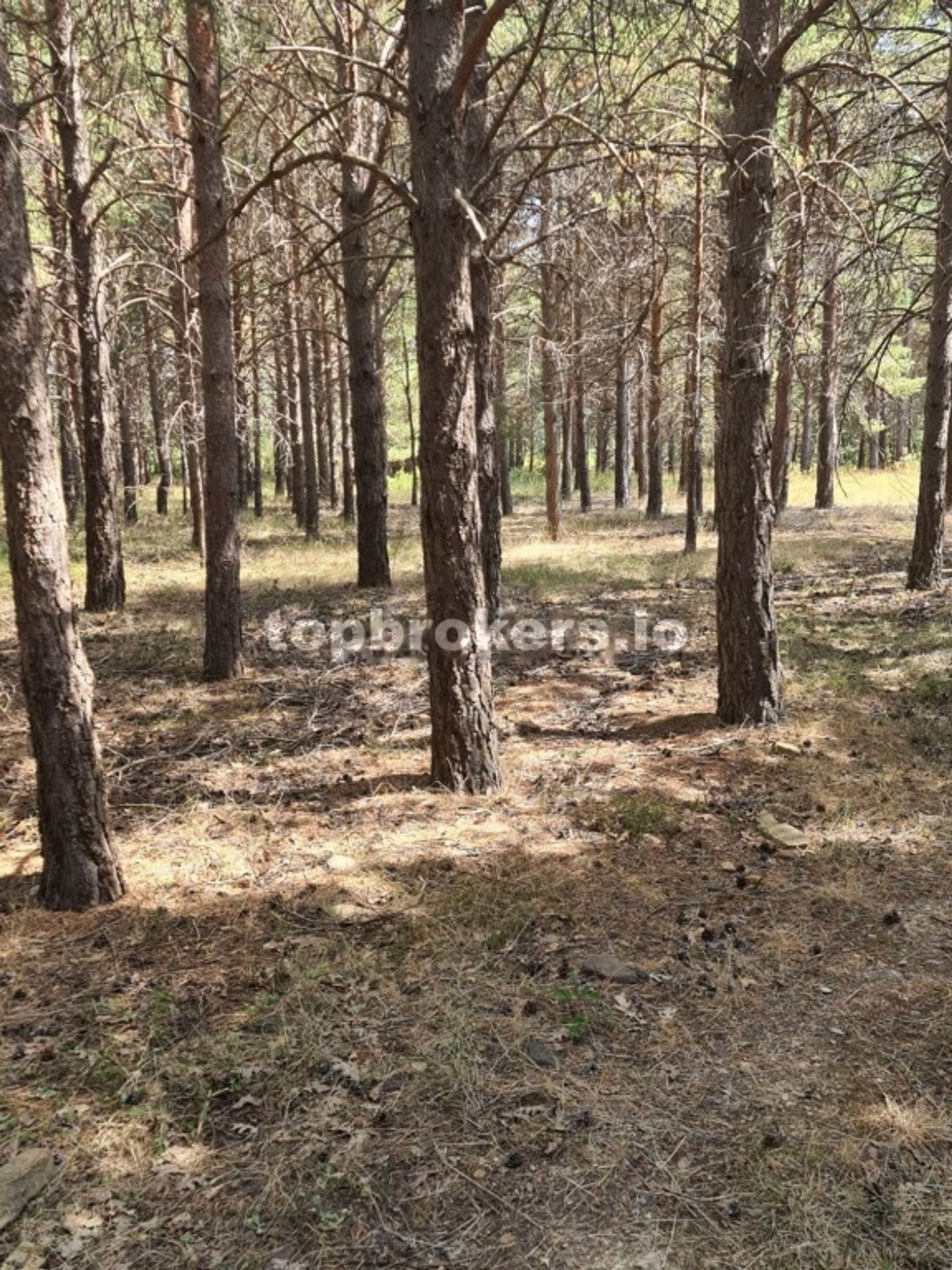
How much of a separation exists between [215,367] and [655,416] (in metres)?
14.4

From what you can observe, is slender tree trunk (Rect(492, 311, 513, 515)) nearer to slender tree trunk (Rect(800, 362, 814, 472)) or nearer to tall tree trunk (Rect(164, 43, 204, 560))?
tall tree trunk (Rect(164, 43, 204, 560))

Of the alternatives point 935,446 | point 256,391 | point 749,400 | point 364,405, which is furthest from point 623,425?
point 749,400

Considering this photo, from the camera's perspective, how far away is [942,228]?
9.27 metres

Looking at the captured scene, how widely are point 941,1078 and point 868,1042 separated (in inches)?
10.8

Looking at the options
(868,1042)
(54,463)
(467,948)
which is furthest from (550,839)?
(54,463)

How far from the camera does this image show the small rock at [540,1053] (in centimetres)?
337

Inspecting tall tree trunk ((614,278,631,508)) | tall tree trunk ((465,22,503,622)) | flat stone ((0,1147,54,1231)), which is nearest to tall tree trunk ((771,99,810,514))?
tall tree trunk ((465,22,503,622))

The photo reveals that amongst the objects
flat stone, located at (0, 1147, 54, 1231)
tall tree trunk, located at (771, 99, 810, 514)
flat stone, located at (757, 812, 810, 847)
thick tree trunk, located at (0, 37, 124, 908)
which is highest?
tall tree trunk, located at (771, 99, 810, 514)

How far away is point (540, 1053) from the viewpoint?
3416 millimetres

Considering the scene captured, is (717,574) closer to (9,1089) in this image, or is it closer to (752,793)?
(752,793)

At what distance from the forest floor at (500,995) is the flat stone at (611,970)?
42mm

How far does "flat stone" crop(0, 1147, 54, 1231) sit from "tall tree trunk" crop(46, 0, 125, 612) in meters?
9.34

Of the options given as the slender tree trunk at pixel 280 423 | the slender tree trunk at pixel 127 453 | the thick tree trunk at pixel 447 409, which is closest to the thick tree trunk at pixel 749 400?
the thick tree trunk at pixel 447 409

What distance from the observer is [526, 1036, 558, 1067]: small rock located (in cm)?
337
